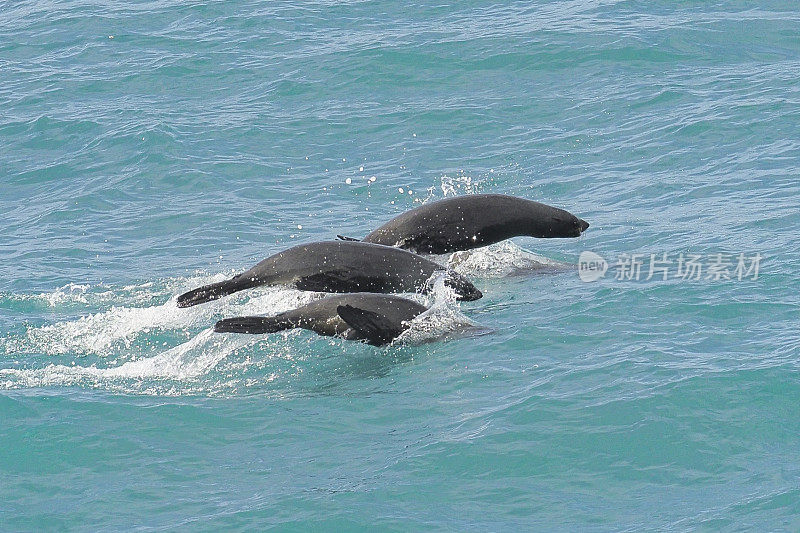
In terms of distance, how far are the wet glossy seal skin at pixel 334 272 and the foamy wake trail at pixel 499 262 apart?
1814mm

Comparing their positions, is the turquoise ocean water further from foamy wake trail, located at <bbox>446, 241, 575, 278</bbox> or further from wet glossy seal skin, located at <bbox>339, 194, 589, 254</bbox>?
wet glossy seal skin, located at <bbox>339, 194, 589, 254</bbox>

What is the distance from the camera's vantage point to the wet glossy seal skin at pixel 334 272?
10.7 m

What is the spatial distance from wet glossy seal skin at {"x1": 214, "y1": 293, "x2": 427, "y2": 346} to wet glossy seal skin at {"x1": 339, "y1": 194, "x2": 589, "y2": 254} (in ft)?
3.50

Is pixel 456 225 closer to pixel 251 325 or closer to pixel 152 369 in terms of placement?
pixel 251 325

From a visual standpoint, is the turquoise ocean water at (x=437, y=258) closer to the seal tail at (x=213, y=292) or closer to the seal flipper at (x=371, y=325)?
the seal flipper at (x=371, y=325)

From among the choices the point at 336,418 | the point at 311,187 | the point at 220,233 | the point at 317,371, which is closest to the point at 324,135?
the point at 311,187

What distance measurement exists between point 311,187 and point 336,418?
745 cm

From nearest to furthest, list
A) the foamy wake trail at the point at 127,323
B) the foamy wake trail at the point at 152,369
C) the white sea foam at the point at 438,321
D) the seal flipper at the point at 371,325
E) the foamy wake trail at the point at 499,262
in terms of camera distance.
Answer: the seal flipper at the point at 371,325 < the foamy wake trail at the point at 152,369 < the white sea foam at the point at 438,321 < the foamy wake trail at the point at 127,323 < the foamy wake trail at the point at 499,262

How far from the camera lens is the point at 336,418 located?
9320 mm

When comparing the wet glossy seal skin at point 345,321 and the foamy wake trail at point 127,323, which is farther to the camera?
the foamy wake trail at point 127,323

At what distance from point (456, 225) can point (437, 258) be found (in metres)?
0.65

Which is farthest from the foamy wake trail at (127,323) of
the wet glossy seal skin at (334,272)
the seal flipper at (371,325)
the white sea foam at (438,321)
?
the white sea foam at (438,321)

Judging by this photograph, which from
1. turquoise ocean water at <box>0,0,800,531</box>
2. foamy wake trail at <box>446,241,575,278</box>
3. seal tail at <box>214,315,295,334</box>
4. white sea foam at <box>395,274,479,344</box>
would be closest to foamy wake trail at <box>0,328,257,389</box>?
turquoise ocean water at <box>0,0,800,531</box>

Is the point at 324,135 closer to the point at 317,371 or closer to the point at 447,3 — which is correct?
the point at 447,3
